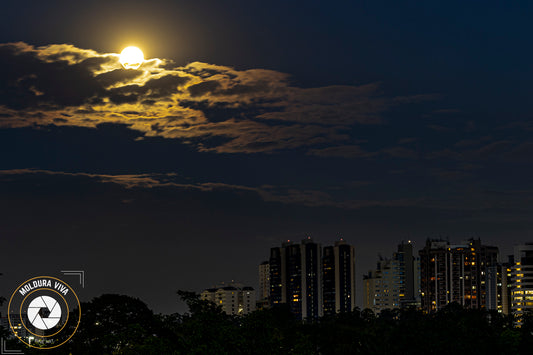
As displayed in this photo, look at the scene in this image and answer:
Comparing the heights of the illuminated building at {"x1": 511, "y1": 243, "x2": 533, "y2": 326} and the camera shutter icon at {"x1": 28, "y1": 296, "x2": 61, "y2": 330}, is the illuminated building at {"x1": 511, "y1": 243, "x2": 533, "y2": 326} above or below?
above

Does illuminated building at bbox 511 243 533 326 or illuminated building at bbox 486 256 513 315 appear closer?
illuminated building at bbox 511 243 533 326

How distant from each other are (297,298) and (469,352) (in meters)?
157

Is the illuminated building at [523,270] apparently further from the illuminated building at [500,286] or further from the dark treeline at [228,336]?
the dark treeline at [228,336]

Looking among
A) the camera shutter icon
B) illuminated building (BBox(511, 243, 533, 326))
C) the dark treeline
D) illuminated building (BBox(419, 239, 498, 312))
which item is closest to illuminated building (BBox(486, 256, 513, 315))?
illuminated building (BBox(419, 239, 498, 312))

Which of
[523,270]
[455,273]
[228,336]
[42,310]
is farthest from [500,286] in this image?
[228,336]

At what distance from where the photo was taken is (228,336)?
1001 inches

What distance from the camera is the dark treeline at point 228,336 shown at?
26.0 meters

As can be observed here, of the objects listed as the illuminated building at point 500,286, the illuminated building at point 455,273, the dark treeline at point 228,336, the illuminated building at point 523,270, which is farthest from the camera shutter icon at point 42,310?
the illuminated building at point 455,273

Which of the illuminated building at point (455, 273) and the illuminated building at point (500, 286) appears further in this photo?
the illuminated building at point (455, 273)

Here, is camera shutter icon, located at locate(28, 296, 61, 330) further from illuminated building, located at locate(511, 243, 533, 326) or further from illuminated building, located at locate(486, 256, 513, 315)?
illuminated building, located at locate(486, 256, 513, 315)

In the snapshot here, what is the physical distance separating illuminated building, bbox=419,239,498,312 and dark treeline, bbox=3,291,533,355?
408 ft

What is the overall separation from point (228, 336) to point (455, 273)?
547 ft

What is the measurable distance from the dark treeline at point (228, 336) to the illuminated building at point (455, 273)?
124 m

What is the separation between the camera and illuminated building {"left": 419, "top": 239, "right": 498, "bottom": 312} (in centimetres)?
18175
